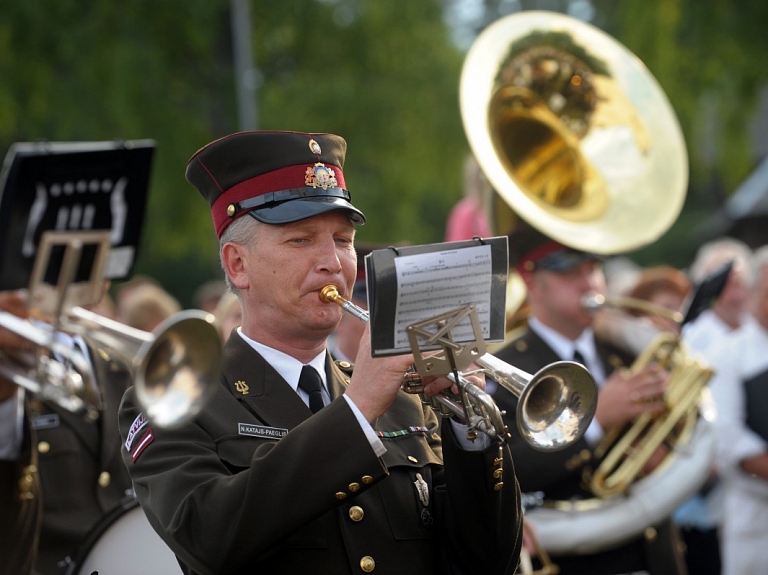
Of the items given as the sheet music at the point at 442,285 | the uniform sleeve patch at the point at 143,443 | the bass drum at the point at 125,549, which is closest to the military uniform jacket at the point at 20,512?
the bass drum at the point at 125,549

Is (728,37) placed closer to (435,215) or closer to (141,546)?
(141,546)

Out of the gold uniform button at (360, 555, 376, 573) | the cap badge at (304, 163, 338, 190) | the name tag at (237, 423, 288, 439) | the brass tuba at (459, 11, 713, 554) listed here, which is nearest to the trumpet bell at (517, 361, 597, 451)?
the gold uniform button at (360, 555, 376, 573)

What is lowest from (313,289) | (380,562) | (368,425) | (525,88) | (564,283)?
(380,562)

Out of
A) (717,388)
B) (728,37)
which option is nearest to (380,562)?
(717,388)

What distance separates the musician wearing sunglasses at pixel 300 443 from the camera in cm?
298

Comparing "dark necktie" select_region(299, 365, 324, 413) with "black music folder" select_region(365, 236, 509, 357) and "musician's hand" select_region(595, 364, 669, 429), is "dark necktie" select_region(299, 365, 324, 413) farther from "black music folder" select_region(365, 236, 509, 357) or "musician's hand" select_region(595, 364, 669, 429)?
"musician's hand" select_region(595, 364, 669, 429)

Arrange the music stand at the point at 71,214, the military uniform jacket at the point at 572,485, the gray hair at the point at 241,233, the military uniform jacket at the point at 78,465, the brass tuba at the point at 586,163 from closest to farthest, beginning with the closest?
the gray hair at the point at 241,233 < the music stand at the point at 71,214 < the military uniform jacket at the point at 78,465 < the military uniform jacket at the point at 572,485 < the brass tuba at the point at 586,163

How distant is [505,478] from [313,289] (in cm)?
69

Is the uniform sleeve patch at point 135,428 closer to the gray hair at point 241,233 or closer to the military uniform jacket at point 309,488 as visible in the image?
the military uniform jacket at point 309,488

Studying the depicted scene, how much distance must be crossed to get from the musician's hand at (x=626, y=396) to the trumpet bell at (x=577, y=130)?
1.91ft

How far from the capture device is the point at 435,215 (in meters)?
26.6

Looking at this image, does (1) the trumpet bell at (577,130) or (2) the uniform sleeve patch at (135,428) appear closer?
(2) the uniform sleeve patch at (135,428)

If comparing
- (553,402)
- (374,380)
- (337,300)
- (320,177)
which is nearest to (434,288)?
(374,380)

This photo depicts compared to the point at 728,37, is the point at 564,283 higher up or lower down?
lower down
